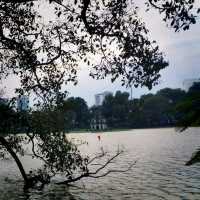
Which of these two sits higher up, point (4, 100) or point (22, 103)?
point (4, 100)

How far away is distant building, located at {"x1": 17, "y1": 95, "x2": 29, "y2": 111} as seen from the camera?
25.5 meters

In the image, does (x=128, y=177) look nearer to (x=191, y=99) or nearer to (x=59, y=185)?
(x=59, y=185)

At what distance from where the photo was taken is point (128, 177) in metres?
40.1

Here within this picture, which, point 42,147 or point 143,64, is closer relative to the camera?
point 143,64

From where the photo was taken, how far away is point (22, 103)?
27.1m

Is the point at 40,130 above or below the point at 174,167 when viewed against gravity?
above

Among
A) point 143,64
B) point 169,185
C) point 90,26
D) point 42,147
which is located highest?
point 90,26

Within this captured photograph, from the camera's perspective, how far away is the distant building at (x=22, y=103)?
25.5m

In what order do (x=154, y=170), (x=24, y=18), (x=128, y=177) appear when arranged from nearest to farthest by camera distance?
(x=24, y=18) → (x=128, y=177) → (x=154, y=170)

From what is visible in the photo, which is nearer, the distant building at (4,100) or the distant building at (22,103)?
the distant building at (22,103)

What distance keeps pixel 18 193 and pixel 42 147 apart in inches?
241

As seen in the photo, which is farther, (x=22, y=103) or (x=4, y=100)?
(x=22, y=103)

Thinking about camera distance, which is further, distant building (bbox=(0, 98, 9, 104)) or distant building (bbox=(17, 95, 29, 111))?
distant building (bbox=(0, 98, 9, 104))

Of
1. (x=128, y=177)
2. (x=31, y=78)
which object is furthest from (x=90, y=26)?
(x=128, y=177)
